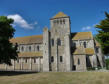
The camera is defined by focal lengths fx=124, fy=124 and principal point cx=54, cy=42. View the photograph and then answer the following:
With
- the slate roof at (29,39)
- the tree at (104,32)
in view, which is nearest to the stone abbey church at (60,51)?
the slate roof at (29,39)

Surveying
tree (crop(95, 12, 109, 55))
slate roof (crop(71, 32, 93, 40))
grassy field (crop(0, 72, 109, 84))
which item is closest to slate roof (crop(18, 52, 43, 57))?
slate roof (crop(71, 32, 93, 40))

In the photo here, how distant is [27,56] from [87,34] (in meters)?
24.9

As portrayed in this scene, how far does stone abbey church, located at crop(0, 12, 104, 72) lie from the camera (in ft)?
136

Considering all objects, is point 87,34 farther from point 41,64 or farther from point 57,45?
point 41,64

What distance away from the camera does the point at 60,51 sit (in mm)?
42750

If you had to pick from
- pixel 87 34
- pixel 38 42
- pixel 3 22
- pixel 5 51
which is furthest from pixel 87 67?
pixel 3 22

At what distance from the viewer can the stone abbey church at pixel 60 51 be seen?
136ft

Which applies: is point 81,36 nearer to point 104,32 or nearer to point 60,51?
point 60,51

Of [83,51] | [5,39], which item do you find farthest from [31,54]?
[5,39]

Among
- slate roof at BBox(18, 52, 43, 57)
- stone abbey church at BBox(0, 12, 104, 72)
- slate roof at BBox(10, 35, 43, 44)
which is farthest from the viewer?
slate roof at BBox(10, 35, 43, 44)

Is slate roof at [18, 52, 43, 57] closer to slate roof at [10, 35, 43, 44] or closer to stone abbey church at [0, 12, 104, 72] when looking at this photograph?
stone abbey church at [0, 12, 104, 72]

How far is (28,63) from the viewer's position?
47.2 metres

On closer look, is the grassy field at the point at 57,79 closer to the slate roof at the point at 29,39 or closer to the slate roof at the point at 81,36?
the slate roof at the point at 81,36

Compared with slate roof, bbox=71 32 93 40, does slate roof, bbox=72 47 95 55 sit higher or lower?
lower
